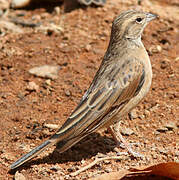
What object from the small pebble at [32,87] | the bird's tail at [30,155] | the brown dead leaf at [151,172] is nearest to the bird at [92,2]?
the small pebble at [32,87]

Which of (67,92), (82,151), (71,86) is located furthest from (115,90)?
(71,86)

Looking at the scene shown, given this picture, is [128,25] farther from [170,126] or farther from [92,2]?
[92,2]

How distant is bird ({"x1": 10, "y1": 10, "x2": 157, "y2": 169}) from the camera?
5988 millimetres

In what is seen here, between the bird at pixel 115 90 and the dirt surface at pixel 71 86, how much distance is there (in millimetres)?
334

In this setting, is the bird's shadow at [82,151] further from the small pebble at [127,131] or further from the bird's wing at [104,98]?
the bird's wing at [104,98]

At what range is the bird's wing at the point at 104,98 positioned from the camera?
600cm

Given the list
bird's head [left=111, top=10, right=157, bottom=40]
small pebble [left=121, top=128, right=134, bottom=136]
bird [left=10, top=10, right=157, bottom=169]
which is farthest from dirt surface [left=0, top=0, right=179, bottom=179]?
bird's head [left=111, top=10, right=157, bottom=40]

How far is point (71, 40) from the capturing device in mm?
9305

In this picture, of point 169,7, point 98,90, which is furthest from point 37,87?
point 169,7

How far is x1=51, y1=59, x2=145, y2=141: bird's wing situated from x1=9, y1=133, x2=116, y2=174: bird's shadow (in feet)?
1.30

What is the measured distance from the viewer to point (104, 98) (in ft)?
20.5

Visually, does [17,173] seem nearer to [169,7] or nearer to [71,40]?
[71,40]

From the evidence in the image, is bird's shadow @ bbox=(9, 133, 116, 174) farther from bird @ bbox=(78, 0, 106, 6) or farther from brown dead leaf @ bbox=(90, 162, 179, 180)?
bird @ bbox=(78, 0, 106, 6)

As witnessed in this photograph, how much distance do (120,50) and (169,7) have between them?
413cm
